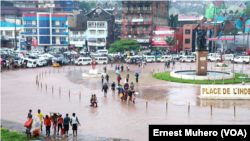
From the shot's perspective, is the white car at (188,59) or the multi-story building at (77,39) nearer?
the white car at (188,59)

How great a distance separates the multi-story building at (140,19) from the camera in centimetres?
8369

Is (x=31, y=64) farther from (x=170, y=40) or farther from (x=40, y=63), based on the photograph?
(x=170, y=40)

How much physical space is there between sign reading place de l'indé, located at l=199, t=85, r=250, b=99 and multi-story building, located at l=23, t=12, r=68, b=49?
66647 millimetres

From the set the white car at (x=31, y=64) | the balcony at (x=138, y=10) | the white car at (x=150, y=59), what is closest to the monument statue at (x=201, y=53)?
the white car at (x=150, y=59)

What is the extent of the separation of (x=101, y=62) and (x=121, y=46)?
873 centimetres

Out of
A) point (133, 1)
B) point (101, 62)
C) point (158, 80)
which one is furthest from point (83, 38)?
point (158, 80)

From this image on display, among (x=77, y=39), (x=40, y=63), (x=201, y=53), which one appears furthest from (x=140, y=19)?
(x=201, y=53)

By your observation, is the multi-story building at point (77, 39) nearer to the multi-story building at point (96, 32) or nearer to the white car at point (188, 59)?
the multi-story building at point (96, 32)

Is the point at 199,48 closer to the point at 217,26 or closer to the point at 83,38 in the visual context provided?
the point at 217,26

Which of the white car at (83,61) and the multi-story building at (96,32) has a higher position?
the multi-story building at (96,32)

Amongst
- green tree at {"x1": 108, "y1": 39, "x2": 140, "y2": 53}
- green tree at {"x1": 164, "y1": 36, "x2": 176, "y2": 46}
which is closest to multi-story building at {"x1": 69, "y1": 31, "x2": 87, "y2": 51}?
green tree at {"x1": 108, "y1": 39, "x2": 140, "y2": 53}

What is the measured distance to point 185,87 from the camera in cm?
3284

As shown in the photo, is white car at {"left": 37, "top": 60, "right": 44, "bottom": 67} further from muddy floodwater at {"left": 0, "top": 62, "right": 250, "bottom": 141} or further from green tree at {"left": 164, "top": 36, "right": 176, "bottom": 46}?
green tree at {"left": 164, "top": 36, "right": 176, "bottom": 46}

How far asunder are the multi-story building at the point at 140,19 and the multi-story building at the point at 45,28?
16610 millimetres
